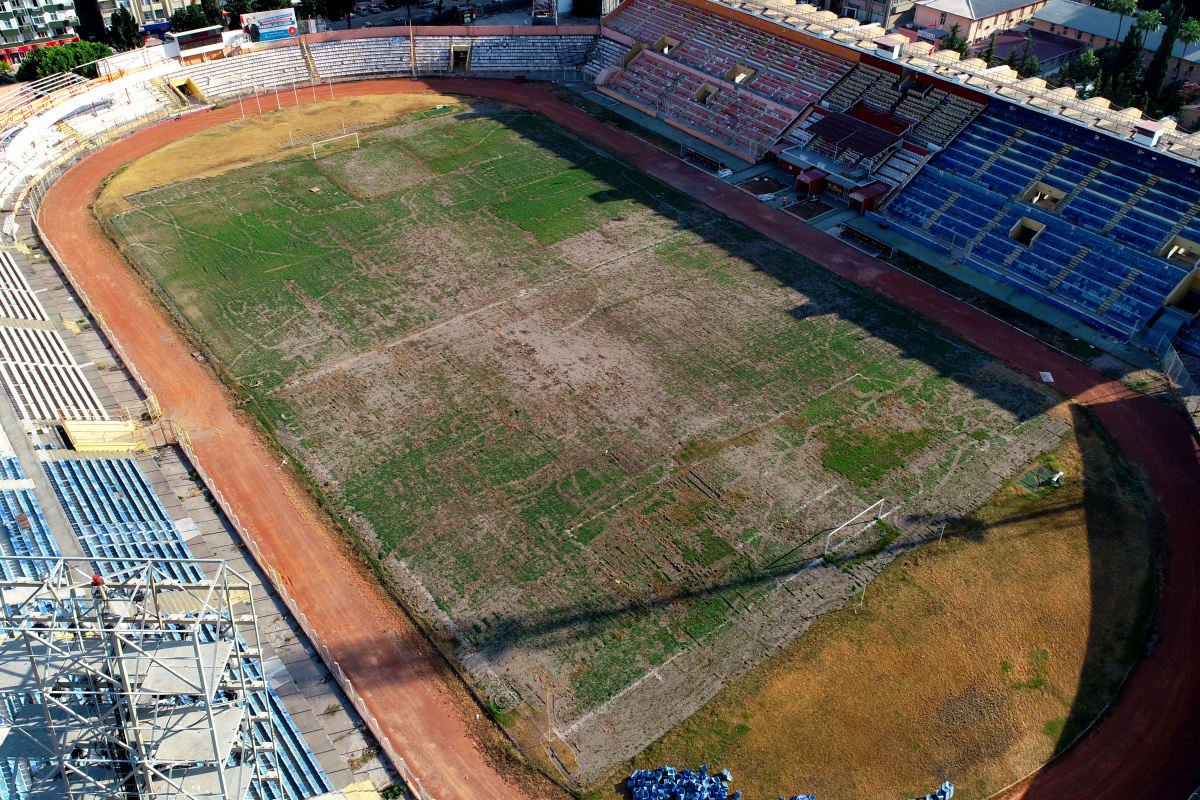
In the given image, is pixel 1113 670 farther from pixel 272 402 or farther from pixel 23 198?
pixel 23 198

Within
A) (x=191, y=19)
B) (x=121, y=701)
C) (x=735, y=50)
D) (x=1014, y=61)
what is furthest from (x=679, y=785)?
(x=191, y=19)

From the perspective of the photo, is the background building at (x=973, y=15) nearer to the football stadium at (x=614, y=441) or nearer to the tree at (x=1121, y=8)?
the tree at (x=1121, y=8)

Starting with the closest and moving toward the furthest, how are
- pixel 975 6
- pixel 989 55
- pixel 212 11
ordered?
1. pixel 989 55
2. pixel 212 11
3. pixel 975 6

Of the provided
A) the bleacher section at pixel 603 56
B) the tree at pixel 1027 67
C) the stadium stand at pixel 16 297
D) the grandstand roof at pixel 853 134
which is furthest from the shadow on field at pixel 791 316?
the tree at pixel 1027 67

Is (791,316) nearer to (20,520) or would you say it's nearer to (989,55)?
(20,520)

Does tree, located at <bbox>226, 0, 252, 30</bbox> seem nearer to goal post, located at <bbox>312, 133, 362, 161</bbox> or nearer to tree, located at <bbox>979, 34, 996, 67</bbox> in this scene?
goal post, located at <bbox>312, 133, 362, 161</bbox>

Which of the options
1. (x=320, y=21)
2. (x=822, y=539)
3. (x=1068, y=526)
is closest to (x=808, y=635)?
(x=822, y=539)
